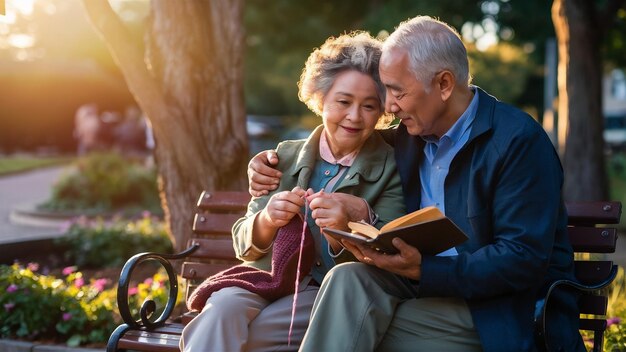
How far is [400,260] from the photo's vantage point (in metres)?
3.14

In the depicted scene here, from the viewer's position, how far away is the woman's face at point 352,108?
379 cm

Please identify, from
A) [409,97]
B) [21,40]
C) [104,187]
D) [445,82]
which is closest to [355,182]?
[409,97]

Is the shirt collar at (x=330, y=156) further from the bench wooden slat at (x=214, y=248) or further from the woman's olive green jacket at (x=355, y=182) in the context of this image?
the bench wooden slat at (x=214, y=248)

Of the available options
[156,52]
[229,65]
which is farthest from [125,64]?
[229,65]

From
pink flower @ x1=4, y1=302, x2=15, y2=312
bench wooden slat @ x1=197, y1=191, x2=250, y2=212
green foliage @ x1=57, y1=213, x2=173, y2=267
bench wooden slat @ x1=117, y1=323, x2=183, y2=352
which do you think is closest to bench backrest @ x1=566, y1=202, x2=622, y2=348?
bench wooden slat @ x1=197, y1=191, x2=250, y2=212

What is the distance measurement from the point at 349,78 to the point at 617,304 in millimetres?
2720

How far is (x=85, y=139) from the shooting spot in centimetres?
2414

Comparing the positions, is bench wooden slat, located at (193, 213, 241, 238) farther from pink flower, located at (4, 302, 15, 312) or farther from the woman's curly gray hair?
pink flower, located at (4, 302, 15, 312)

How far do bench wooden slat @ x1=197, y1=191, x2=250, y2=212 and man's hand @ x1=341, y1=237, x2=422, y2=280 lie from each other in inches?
59.7

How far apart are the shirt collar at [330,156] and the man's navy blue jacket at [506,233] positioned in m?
0.63

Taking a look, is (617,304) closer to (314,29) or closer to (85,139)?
(314,29)

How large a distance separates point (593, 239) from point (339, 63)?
1.42 metres

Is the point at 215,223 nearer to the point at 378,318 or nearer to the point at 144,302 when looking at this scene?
the point at 144,302

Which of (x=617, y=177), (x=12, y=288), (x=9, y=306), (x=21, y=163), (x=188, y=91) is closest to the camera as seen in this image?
(x=9, y=306)
